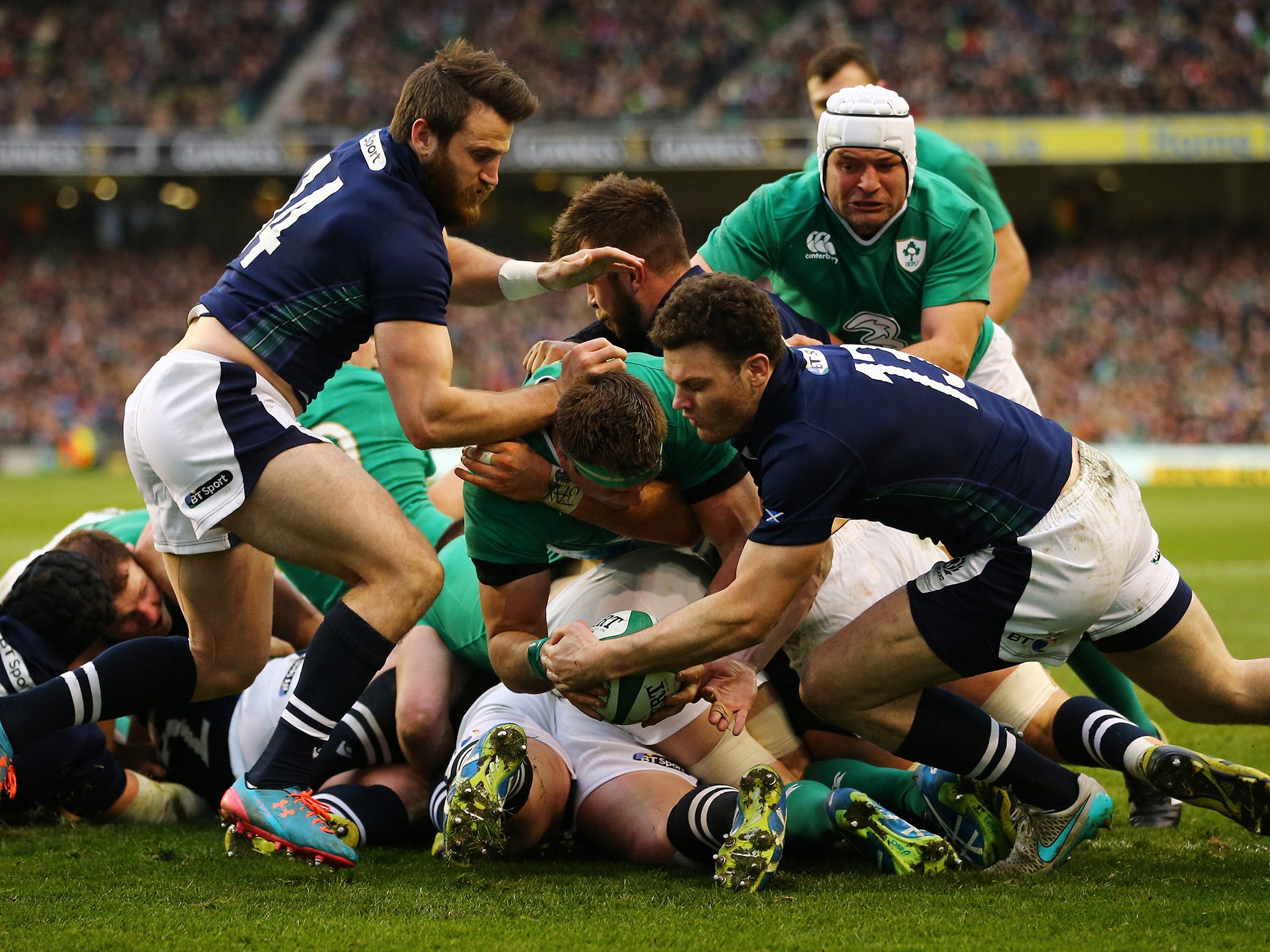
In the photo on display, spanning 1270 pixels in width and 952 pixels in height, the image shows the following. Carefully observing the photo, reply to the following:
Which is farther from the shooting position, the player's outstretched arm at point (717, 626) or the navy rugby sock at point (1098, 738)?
the navy rugby sock at point (1098, 738)

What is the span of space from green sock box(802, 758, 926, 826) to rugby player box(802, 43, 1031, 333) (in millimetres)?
2716

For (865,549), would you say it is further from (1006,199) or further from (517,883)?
(1006,199)

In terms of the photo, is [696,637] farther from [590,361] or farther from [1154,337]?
[1154,337]

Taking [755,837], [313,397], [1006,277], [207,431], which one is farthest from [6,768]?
[1006,277]

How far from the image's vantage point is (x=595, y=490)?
4.06 meters

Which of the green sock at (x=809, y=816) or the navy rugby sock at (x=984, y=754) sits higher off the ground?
the navy rugby sock at (x=984, y=754)

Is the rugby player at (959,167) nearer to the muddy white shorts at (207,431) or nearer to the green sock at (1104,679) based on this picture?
the green sock at (1104,679)

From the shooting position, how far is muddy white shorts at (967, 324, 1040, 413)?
573 cm

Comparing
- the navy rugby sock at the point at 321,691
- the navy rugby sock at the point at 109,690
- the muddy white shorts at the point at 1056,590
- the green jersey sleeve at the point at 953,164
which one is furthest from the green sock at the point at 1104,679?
the navy rugby sock at the point at 109,690

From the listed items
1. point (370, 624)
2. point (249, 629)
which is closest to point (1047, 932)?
point (370, 624)

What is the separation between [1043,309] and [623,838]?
28924 mm

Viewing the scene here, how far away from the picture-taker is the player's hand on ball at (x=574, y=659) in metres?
3.85

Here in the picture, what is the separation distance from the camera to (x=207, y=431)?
400 centimetres

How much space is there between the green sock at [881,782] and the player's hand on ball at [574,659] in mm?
1001
